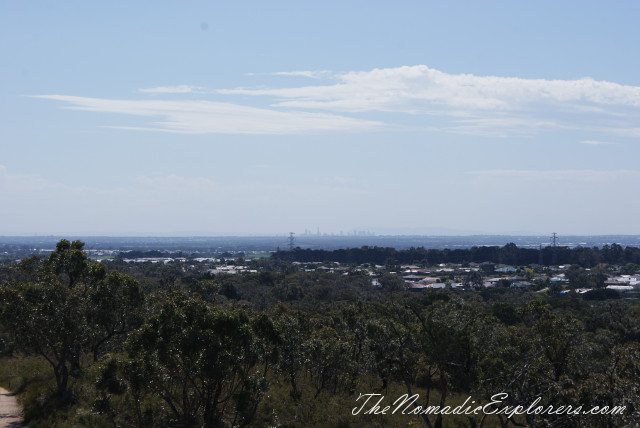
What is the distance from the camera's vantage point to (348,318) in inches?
1351

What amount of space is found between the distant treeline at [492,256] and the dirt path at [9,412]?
14825 centimetres

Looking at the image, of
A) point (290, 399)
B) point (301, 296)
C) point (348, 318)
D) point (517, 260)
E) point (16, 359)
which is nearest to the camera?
point (290, 399)

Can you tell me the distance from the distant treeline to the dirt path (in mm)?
148247

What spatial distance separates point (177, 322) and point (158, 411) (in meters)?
5.44

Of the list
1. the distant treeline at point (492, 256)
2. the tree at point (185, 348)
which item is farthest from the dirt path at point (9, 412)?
the distant treeline at point (492, 256)

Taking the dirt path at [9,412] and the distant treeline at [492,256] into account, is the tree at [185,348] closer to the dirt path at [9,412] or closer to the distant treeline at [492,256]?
the dirt path at [9,412]

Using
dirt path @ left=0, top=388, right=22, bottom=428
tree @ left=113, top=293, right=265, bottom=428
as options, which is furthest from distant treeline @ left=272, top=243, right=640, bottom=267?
tree @ left=113, top=293, right=265, bottom=428

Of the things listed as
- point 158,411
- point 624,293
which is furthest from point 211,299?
point 624,293

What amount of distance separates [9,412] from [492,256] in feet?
569

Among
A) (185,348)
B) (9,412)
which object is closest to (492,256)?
(9,412)

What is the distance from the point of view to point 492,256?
181 m

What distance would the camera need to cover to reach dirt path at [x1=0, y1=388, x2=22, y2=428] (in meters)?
20.1

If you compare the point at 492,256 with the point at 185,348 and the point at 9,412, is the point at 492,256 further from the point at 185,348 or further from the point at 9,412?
the point at 185,348

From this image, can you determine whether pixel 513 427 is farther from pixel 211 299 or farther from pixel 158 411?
pixel 211 299
